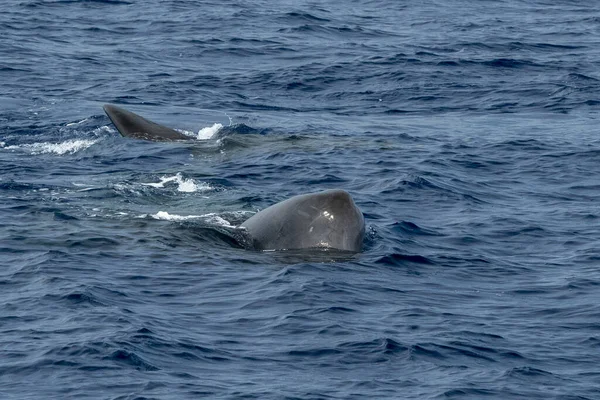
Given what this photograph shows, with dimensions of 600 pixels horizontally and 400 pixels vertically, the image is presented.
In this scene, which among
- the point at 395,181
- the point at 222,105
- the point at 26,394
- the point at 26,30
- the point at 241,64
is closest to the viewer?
the point at 26,394

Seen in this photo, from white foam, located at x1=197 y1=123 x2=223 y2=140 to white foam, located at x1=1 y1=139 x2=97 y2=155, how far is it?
291 centimetres

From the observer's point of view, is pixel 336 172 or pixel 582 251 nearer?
pixel 582 251

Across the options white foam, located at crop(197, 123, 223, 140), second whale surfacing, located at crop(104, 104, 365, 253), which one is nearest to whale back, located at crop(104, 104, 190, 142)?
white foam, located at crop(197, 123, 223, 140)

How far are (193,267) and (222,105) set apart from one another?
1848cm

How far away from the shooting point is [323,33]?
53.3 metres

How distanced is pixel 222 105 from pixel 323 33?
13.4 m

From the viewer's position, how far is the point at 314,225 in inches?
925

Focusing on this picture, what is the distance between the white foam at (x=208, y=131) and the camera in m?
35.4

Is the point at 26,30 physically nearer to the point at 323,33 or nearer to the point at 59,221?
the point at 323,33

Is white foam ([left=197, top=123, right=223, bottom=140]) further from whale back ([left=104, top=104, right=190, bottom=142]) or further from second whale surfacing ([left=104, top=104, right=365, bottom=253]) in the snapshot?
second whale surfacing ([left=104, top=104, right=365, bottom=253])

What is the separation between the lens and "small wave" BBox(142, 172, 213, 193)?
2880 cm

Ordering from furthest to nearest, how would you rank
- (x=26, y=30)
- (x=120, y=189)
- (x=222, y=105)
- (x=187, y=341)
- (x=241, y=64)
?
1. (x=26, y=30)
2. (x=241, y=64)
3. (x=222, y=105)
4. (x=120, y=189)
5. (x=187, y=341)

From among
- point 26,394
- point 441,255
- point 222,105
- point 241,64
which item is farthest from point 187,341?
point 241,64

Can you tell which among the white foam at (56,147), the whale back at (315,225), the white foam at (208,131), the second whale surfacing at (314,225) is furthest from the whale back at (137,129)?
the whale back at (315,225)
